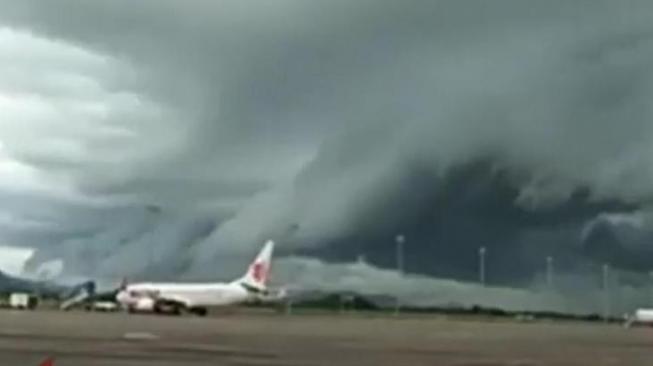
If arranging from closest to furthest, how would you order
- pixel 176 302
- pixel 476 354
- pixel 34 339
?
pixel 476 354
pixel 34 339
pixel 176 302

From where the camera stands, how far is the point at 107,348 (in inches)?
2258

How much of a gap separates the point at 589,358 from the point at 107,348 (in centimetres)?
2535

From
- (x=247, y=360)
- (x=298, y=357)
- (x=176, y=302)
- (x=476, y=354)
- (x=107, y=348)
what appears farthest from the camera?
(x=176, y=302)

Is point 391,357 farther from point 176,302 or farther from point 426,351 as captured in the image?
point 176,302

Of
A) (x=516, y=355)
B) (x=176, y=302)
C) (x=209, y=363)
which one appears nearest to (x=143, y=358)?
(x=209, y=363)

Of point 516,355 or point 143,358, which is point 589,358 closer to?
point 516,355

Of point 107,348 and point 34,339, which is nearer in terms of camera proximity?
point 107,348

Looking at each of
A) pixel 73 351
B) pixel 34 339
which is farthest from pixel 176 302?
pixel 73 351

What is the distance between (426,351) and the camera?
63375 millimetres

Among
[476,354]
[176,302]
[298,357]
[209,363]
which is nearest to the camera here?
[209,363]

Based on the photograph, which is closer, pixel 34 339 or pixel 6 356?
pixel 6 356

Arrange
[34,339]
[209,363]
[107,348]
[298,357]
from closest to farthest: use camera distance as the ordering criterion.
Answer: [209,363]
[298,357]
[107,348]
[34,339]

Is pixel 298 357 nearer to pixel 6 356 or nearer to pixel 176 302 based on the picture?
pixel 6 356

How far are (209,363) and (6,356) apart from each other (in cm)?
848
